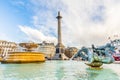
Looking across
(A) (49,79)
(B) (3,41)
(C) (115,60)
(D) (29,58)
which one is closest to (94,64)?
(A) (49,79)

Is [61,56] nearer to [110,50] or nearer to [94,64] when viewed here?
[110,50]

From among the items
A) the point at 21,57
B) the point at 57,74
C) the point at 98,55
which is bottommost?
the point at 57,74

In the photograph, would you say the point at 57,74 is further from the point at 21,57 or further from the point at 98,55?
the point at 98,55

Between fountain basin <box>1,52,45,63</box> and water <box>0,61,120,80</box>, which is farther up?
fountain basin <box>1,52,45,63</box>

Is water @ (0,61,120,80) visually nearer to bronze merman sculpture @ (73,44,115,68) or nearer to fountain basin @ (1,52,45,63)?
bronze merman sculpture @ (73,44,115,68)

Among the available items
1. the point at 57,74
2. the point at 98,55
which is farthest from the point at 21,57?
the point at 57,74

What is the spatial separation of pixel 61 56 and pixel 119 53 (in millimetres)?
41635

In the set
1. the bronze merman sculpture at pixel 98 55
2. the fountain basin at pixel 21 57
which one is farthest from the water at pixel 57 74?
the fountain basin at pixel 21 57

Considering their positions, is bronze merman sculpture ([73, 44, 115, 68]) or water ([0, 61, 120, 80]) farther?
bronze merman sculpture ([73, 44, 115, 68])

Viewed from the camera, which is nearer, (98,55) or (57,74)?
(57,74)

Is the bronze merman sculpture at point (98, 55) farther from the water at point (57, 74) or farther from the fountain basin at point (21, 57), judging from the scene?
the fountain basin at point (21, 57)

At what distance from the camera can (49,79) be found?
13.9 metres

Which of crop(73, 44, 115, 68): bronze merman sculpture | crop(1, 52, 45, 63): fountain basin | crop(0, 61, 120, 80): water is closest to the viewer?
crop(0, 61, 120, 80): water

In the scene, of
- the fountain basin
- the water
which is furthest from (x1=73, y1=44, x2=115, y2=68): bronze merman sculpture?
the fountain basin
